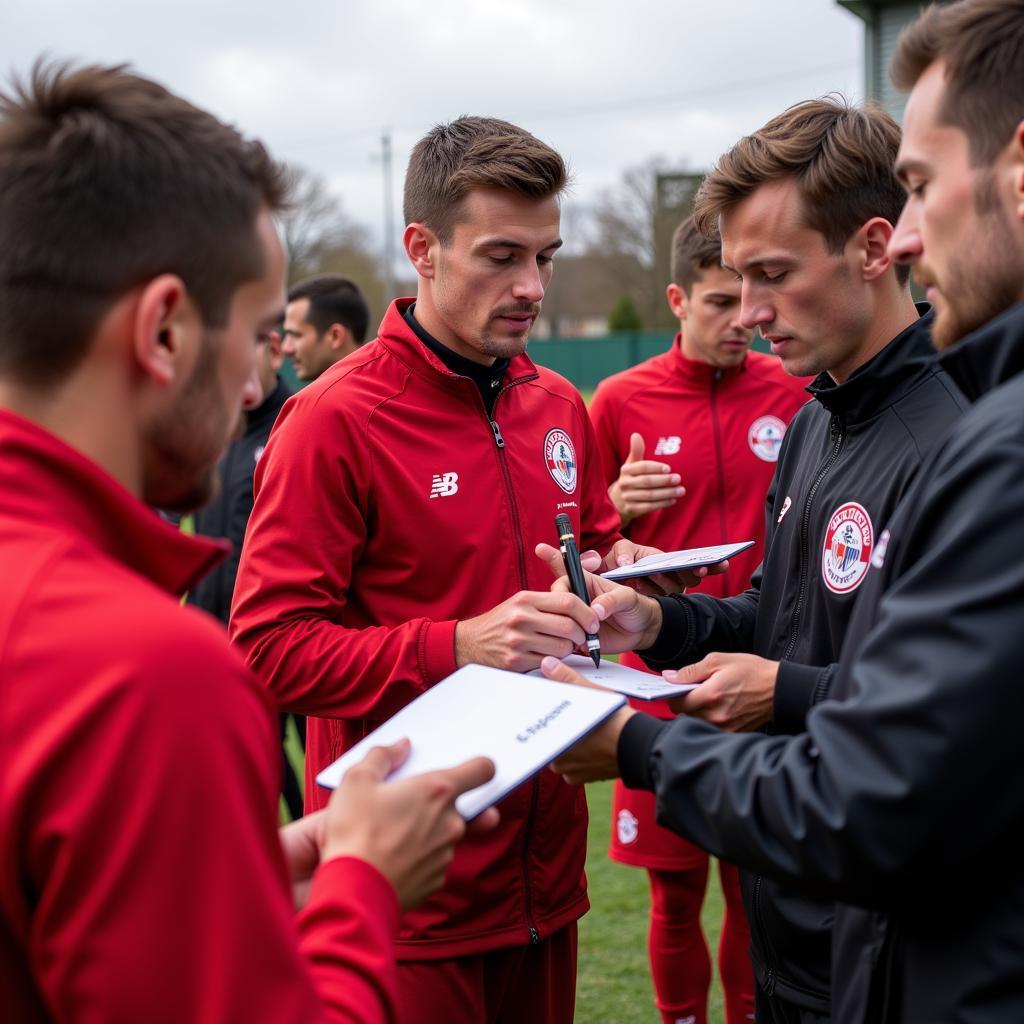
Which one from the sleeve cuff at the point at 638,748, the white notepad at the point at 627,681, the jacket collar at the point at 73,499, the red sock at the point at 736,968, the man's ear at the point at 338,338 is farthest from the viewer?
the man's ear at the point at 338,338

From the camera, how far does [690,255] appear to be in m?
4.96

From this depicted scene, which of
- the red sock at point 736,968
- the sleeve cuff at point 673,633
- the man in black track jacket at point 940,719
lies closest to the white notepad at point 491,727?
the man in black track jacket at point 940,719

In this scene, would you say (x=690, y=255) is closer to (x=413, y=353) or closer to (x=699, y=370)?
(x=699, y=370)

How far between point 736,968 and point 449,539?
2.48 meters

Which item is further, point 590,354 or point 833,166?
point 590,354

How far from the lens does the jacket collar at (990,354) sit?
1.56m

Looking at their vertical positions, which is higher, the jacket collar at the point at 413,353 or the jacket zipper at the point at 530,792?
the jacket collar at the point at 413,353

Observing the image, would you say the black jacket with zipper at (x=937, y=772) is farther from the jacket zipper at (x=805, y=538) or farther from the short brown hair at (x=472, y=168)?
the short brown hair at (x=472, y=168)

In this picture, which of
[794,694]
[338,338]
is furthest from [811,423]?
[338,338]

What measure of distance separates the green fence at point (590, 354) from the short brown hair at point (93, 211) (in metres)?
37.6

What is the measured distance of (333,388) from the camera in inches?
108

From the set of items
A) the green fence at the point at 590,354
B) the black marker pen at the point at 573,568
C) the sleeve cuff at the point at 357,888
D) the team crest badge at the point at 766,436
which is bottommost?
the sleeve cuff at the point at 357,888

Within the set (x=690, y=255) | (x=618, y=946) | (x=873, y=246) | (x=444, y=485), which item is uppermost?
(x=690, y=255)

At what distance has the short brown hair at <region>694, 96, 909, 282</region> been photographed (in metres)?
2.66
